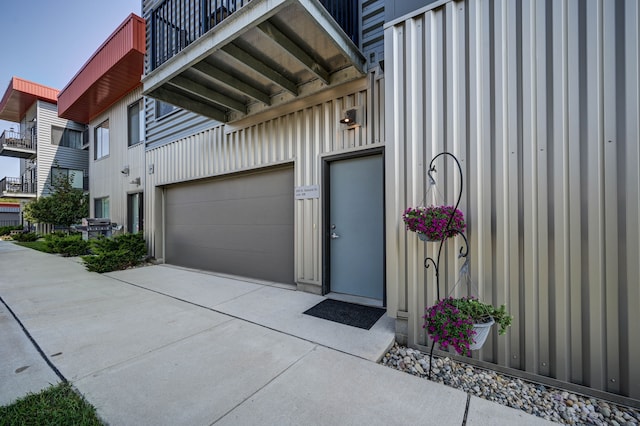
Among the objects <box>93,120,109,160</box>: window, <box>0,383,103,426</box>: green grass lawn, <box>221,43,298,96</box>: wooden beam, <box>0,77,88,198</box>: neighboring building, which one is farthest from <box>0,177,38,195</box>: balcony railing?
<box>0,383,103,426</box>: green grass lawn

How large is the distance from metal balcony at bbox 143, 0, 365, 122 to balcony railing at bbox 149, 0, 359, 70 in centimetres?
1

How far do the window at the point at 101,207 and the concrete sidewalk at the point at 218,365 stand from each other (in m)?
6.19

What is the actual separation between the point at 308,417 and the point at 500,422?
1.12 m

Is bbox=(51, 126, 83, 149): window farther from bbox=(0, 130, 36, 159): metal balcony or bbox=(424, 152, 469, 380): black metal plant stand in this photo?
bbox=(424, 152, 469, 380): black metal plant stand

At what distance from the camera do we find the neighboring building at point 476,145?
1.77 m

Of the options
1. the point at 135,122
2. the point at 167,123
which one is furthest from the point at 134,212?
the point at 167,123

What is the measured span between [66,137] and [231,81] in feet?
52.2

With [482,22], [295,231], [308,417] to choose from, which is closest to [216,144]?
[295,231]

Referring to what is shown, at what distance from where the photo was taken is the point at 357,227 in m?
3.70

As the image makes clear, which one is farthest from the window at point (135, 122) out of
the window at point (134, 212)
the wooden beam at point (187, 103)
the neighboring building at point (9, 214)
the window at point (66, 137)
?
the neighboring building at point (9, 214)

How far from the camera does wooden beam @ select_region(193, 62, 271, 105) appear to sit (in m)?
3.50

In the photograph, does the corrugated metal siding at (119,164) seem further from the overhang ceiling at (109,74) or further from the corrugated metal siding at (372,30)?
the corrugated metal siding at (372,30)

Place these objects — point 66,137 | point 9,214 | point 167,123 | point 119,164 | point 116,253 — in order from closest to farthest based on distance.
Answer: point 116,253
point 167,123
point 119,164
point 66,137
point 9,214

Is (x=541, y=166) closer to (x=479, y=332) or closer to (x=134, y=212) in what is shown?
(x=479, y=332)
